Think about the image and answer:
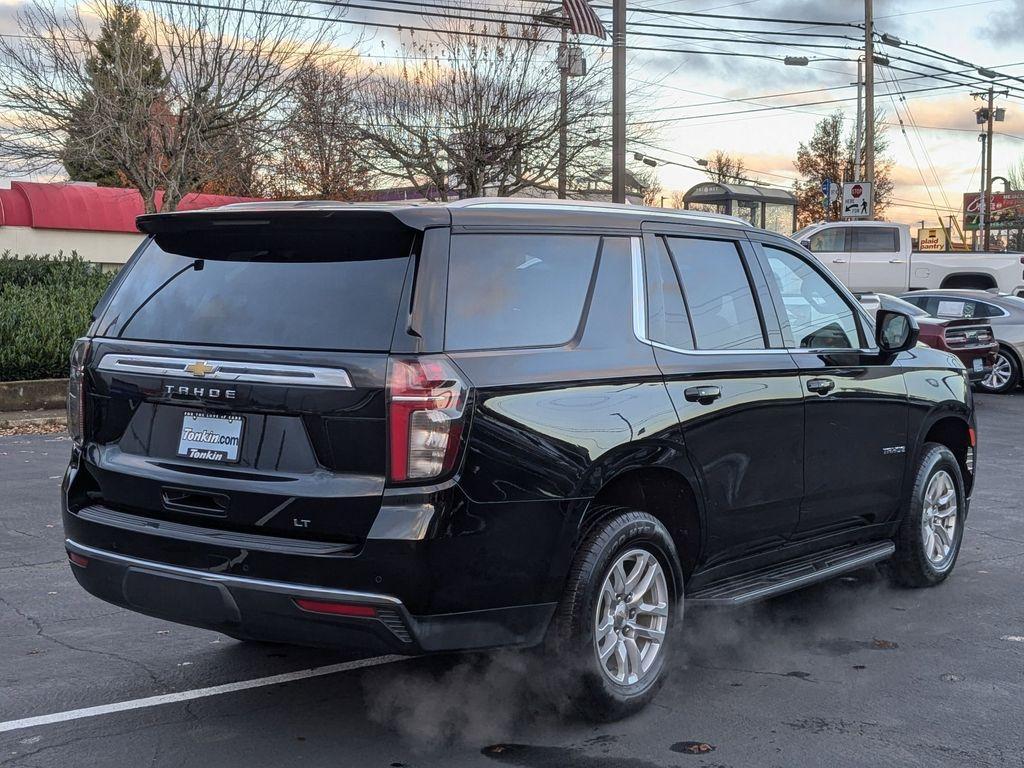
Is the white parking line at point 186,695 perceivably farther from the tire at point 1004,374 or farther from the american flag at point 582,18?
the american flag at point 582,18

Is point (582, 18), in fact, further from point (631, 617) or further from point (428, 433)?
point (428, 433)

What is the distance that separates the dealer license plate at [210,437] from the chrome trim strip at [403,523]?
0.58 meters

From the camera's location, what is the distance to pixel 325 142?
1260 inches

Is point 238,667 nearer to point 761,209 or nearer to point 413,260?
point 413,260

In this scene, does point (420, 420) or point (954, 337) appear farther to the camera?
point (954, 337)

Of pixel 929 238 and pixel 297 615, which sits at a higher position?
pixel 929 238

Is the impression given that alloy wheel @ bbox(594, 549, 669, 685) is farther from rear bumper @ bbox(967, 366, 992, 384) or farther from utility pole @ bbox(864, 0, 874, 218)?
utility pole @ bbox(864, 0, 874, 218)

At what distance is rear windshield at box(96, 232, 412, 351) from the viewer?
405 centimetres

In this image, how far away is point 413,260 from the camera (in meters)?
4.06

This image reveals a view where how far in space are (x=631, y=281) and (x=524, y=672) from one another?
5.29 feet

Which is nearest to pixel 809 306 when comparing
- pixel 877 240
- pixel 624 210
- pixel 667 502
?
pixel 624 210

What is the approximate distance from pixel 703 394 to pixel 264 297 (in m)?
1.80

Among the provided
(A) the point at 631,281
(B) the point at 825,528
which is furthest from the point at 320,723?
(B) the point at 825,528

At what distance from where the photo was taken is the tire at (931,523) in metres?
6.55
